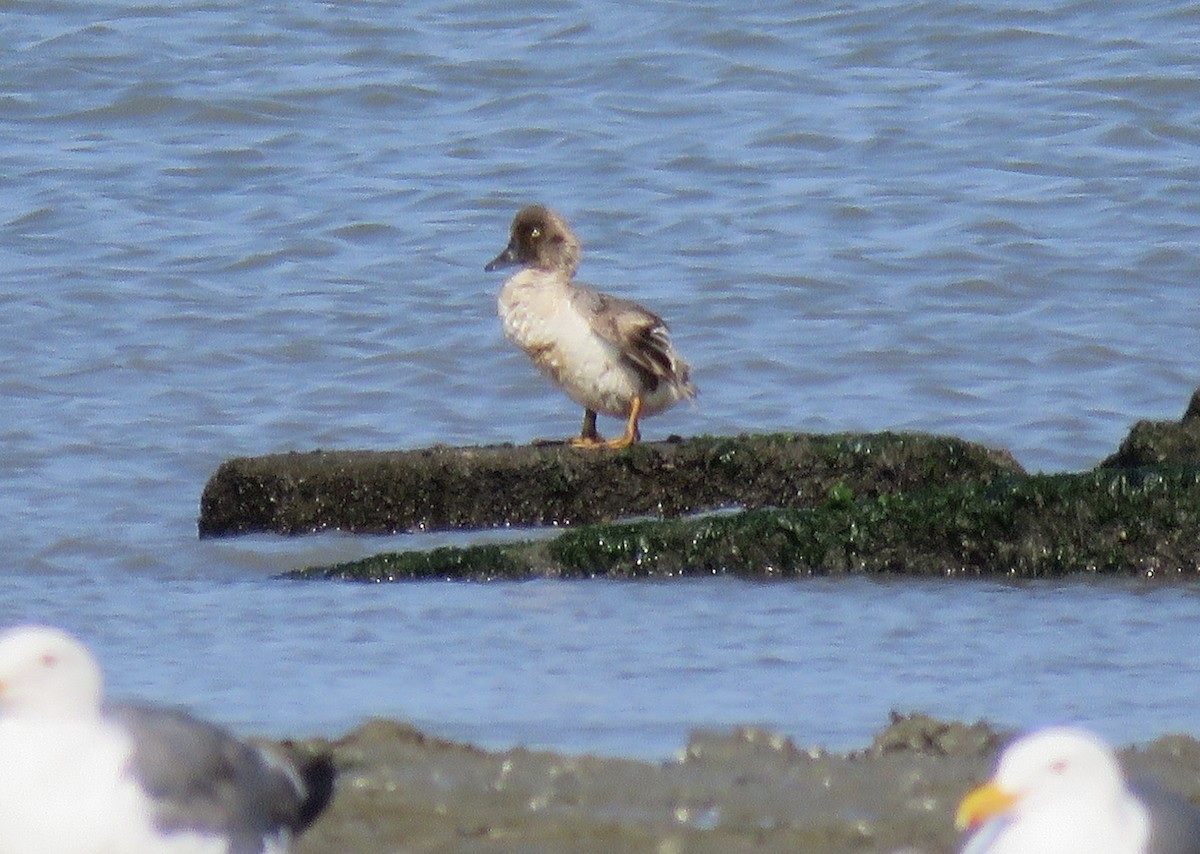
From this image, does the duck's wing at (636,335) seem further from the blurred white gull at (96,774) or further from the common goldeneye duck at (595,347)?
the blurred white gull at (96,774)

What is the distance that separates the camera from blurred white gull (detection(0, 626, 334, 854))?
361cm

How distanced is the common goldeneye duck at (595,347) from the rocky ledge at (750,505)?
29 cm

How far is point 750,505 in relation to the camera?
823 cm

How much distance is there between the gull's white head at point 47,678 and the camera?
366cm

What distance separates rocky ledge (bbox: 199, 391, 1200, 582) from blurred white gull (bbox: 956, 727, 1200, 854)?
A: 3836 millimetres

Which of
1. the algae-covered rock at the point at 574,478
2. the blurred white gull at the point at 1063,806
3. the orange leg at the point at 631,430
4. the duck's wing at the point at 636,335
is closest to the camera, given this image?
the blurred white gull at the point at 1063,806

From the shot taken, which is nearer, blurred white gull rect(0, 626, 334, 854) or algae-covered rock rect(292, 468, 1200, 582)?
blurred white gull rect(0, 626, 334, 854)

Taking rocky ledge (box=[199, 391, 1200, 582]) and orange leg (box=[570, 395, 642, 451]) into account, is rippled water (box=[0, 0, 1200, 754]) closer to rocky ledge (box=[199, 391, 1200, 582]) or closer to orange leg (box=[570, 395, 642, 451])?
rocky ledge (box=[199, 391, 1200, 582])

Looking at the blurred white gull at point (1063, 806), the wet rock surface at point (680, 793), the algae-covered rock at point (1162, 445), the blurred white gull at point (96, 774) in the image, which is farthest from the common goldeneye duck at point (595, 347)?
the blurred white gull at point (1063, 806)

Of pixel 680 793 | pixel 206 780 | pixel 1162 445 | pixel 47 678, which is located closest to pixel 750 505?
pixel 1162 445

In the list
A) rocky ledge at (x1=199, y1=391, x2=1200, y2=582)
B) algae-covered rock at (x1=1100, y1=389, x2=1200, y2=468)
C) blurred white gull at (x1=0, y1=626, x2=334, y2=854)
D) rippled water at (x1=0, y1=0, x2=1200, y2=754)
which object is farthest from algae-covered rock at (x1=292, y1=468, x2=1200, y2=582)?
blurred white gull at (x1=0, y1=626, x2=334, y2=854)

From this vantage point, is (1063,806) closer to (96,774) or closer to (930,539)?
→ (96,774)

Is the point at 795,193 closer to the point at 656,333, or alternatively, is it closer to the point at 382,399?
the point at 382,399

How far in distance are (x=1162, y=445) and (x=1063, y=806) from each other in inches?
189
